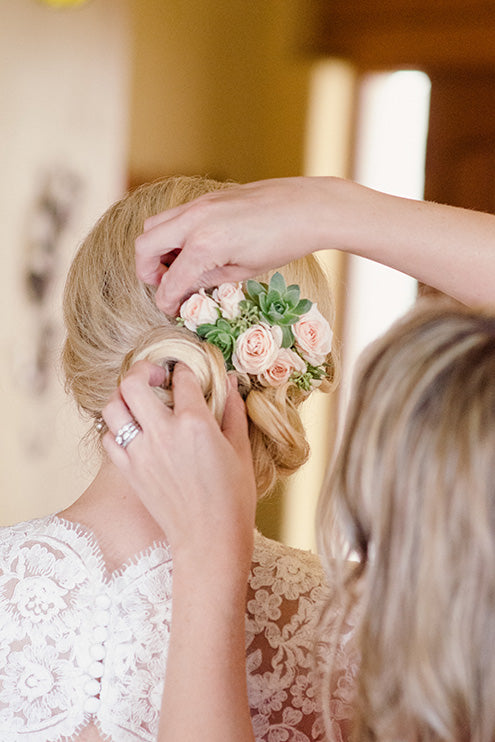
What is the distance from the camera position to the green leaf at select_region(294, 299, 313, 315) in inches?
51.4

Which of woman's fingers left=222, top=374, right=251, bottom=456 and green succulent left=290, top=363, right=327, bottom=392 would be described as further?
green succulent left=290, top=363, right=327, bottom=392

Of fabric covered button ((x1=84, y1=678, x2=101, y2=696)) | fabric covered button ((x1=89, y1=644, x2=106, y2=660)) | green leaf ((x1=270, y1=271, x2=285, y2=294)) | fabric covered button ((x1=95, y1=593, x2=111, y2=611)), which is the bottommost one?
fabric covered button ((x1=84, y1=678, x2=101, y2=696))

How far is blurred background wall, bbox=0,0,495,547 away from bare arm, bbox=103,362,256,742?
2200mm

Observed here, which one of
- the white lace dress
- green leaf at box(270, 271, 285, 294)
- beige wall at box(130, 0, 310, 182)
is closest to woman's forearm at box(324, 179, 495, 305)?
green leaf at box(270, 271, 285, 294)

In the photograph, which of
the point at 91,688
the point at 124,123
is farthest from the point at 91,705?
the point at 124,123

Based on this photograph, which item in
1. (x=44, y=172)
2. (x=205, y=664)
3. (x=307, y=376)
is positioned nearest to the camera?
(x=205, y=664)

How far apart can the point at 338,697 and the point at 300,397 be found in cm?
44

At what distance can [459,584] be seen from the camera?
697mm

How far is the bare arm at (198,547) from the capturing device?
93 cm

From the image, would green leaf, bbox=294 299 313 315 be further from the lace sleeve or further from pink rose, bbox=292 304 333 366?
the lace sleeve

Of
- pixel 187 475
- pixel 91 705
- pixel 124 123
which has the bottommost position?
pixel 91 705

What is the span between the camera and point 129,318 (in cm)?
134

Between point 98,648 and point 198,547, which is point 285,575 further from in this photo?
point 198,547

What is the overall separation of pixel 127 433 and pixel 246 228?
27 centimetres
